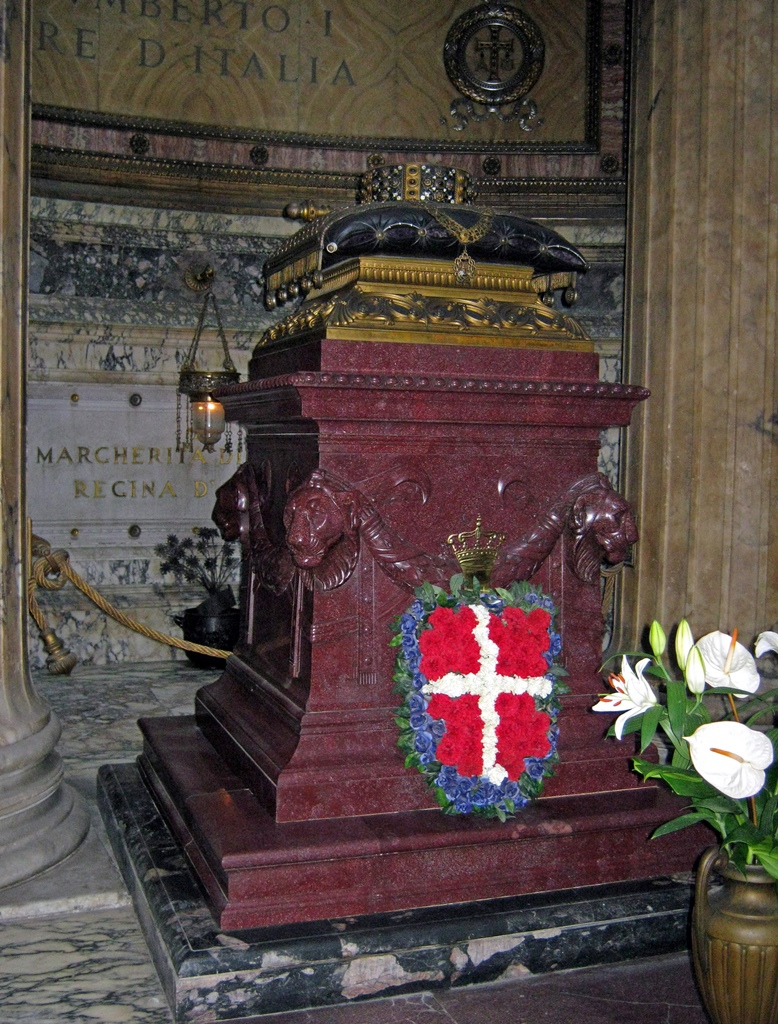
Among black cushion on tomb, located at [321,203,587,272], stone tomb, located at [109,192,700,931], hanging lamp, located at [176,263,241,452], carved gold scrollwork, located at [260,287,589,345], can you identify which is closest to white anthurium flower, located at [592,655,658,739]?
stone tomb, located at [109,192,700,931]

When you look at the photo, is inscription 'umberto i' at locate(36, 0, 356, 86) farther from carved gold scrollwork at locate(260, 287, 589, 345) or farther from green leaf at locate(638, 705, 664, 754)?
green leaf at locate(638, 705, 664, 754)

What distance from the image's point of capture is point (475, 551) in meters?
3.48

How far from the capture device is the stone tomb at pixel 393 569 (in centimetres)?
308

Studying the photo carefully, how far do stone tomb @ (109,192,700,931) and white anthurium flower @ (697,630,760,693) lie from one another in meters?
0.92

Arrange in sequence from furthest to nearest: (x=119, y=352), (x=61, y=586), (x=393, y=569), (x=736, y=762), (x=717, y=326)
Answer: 1. (x=119, y=352)
2. (x=61, y=586)
3. (x=717, y=326)
4. (x=393, y=569)
5. (x=736, y=762)

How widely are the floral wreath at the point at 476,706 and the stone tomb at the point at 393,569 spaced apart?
106 millimetres

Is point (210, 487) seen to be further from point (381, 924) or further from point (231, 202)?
point (381, 924)

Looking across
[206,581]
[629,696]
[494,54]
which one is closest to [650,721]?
[629,696]

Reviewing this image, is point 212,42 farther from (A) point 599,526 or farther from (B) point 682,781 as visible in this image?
(B) point 682,781

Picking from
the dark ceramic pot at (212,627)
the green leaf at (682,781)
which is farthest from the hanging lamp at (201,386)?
the green leaf at (682,781)

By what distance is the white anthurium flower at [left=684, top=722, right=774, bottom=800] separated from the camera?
2.18 meters

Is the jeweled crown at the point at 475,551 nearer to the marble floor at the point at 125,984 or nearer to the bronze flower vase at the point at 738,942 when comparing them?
the marble floor at the point at 125,984

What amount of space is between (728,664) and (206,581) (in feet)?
16.2

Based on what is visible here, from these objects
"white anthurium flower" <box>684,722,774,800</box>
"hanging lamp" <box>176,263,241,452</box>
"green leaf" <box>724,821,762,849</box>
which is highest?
"hanging lamp" <box>176,263,241,452</box>
